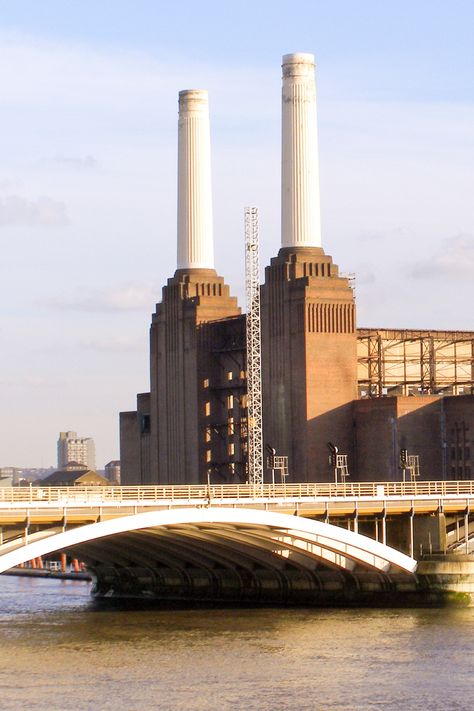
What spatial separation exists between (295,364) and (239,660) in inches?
2354

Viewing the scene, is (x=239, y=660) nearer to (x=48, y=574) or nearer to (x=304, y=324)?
(x=304, y=324)

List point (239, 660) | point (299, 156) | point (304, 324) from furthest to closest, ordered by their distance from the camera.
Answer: point (299, 156), point (304, 324), point (239, 660)

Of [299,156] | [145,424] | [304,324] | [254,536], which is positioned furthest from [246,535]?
[145,424]

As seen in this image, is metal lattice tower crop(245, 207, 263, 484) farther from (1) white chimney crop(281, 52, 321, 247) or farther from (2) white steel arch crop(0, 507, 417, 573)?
(2) white steel arch crop(0, 507, 417, 573)

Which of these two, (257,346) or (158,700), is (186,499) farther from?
(257,346)

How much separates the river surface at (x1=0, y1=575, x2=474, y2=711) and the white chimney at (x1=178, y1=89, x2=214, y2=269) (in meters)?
54.5

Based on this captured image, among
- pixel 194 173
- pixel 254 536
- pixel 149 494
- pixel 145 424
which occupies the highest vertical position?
pixel 194 173

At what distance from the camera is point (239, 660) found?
79.9 m

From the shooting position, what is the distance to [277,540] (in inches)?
3856

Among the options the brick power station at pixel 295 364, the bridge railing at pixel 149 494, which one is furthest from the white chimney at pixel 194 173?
the bridge railing at pixel 149 494

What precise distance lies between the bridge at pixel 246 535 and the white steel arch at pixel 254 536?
7 centimetres

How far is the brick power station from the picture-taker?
135500mm

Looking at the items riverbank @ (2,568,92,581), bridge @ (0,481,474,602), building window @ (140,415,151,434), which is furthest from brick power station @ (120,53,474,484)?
bridge @ (0,481,474,602)

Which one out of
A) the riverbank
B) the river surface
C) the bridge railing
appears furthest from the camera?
the riverbank
